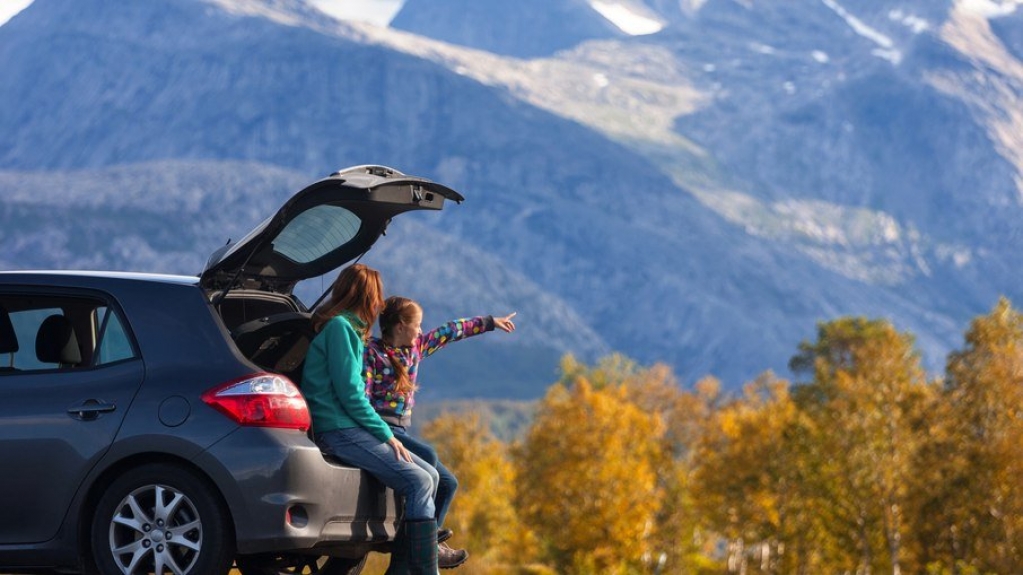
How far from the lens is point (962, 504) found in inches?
1909

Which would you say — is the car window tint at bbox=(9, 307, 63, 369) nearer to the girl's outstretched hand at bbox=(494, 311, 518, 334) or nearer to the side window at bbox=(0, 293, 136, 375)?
the side window at bbox=(0, 293, 136, 375)

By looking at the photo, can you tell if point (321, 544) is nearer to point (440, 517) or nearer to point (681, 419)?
point (440, 517)

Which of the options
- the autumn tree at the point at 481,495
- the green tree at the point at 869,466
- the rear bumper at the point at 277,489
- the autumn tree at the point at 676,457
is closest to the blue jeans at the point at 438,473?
the rear bumper at the point at 277,489

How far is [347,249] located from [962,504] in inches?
1708

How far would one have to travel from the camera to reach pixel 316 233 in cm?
891

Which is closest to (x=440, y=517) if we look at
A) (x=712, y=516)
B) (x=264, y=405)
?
(x=264, y=405)

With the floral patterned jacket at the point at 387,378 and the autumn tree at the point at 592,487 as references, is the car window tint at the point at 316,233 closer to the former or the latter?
the floral patterned jacket at the point at 387,378

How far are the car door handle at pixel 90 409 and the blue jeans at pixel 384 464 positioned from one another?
123cm

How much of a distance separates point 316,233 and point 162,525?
2.27m

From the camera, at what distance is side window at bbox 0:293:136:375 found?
25.6ft

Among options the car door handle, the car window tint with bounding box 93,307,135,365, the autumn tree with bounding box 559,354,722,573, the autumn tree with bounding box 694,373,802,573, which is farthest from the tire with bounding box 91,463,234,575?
the autumn tree with bounding box 559,354,722,573

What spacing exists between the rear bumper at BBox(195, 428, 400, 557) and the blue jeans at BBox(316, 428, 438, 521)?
0.75 feet

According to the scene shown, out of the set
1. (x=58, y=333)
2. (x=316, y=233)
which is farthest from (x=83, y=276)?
(x=316, y=233)

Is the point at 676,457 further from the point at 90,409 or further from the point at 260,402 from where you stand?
the point at 90,409
